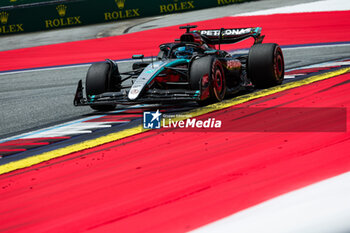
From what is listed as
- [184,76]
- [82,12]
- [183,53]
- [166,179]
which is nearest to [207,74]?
[184,76]

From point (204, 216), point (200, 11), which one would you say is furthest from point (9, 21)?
point (204, 216)

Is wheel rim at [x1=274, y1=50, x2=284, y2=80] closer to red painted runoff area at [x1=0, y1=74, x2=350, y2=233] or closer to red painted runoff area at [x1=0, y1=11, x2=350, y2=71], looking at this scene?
red painted runoff area at [x1=0, y1=74, x2=350, y2=233]

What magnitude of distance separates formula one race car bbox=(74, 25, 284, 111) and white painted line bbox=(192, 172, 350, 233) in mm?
3629

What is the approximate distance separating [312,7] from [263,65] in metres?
15.6

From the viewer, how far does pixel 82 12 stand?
28062 mm

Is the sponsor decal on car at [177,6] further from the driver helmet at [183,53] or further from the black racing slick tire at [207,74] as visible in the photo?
the black racing slick tire at [207,74]

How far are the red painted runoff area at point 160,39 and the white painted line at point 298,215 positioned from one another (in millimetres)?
11968

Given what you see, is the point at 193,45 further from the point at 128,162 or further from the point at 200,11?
the point at 200,11

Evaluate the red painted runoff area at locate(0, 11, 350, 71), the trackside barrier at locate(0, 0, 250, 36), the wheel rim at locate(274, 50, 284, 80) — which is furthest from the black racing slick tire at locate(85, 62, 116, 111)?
the trackside barrier at locate(0, 0, 250, 36)

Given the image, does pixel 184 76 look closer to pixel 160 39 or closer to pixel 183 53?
pixel 183 53

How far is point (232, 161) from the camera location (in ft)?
15.6

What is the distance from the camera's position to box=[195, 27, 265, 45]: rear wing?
959 cm

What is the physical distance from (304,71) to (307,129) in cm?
503

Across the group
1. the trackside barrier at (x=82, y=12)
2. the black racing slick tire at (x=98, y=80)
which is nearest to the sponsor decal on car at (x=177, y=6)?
the trackside barrier at (x=82, y=12)
